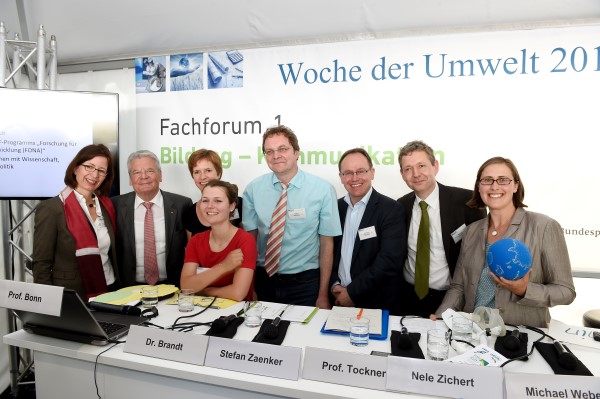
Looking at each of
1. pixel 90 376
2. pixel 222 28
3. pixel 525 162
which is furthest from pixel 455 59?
pixel 90 376

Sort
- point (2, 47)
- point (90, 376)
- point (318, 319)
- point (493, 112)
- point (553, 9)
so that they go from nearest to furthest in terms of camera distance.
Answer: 1. point (90, 376)
2. point (318, 319)
3. point (553, 9)
4. point (493, 112)
5. point (2, 47)

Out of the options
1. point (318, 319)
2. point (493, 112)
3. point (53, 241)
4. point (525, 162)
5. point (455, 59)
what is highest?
point (455, 59)

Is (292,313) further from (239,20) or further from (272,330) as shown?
(239,20)

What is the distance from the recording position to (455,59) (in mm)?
2936

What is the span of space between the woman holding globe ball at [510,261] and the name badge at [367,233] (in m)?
0.53

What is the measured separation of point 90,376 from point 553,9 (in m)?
3.34

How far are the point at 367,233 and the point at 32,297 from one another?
1.74 metres

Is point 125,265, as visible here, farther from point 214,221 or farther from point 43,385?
point 43,385

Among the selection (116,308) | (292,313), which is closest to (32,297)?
(116,308)

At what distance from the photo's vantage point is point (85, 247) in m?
2.47

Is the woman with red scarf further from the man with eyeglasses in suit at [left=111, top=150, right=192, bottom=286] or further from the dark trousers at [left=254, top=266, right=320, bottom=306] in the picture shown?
the dark trousers at [left=254, top=266, right=320, bottom=306]

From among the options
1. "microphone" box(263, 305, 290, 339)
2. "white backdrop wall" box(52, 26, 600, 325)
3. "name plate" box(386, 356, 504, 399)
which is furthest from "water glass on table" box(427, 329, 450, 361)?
"white backdrop wall" box(52, 26, 600, 325)

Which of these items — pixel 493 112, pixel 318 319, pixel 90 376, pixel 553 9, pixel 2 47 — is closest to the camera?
pixel 90 376

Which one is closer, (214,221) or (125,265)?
(214,221)
